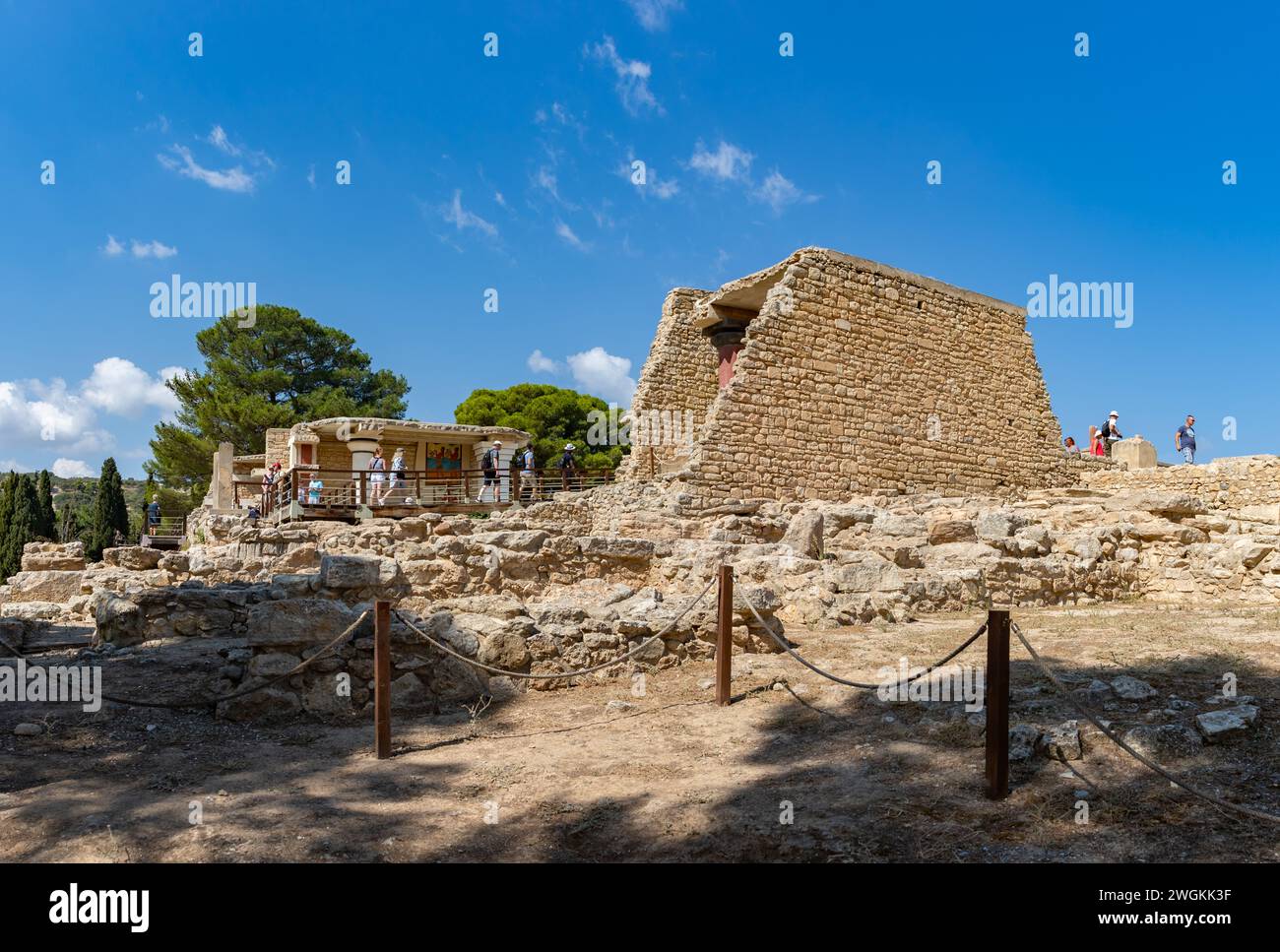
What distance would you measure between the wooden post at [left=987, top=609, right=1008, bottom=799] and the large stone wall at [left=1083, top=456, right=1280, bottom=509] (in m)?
12.6

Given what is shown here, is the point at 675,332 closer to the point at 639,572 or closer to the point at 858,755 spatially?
the point at 639,572

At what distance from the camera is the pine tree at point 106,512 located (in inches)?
1242

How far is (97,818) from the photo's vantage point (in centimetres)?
425

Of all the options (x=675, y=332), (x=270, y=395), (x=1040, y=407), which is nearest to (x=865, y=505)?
(x=675, y=332)

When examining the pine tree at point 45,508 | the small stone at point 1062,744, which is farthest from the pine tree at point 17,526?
the small stone at point 1062,744

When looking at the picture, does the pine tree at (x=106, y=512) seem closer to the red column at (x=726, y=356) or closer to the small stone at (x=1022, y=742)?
the red column at (x=726, y=356)

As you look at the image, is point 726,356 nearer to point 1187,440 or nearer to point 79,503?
point 1187,440

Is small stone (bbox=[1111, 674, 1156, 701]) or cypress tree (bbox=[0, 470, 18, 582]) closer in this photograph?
small stone (bbox=[1111, 674, 1156, 701])

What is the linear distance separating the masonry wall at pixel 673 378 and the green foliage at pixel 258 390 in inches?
811

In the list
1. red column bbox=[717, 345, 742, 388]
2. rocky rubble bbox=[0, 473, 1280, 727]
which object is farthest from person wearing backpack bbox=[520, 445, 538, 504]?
red column bbox=[717, 345, 742, 388]

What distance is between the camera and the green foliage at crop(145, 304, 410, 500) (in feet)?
110

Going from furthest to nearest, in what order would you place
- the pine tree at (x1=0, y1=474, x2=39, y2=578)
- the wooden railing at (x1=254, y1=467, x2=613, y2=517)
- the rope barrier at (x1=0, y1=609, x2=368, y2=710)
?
the pine tree at (x1=0, y1=474, x2=39, y2=578), the wooden railing at (x1=254, y1=467, x2=613, y2=517), the rope barrier at (x1=0, y1=609, x2=368, y2=710)

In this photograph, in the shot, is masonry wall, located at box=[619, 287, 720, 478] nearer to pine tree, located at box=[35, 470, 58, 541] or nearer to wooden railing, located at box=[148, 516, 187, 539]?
wooden railing, located at box=[148, 516, 187, 539]

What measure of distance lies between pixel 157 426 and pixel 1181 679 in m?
37.1
